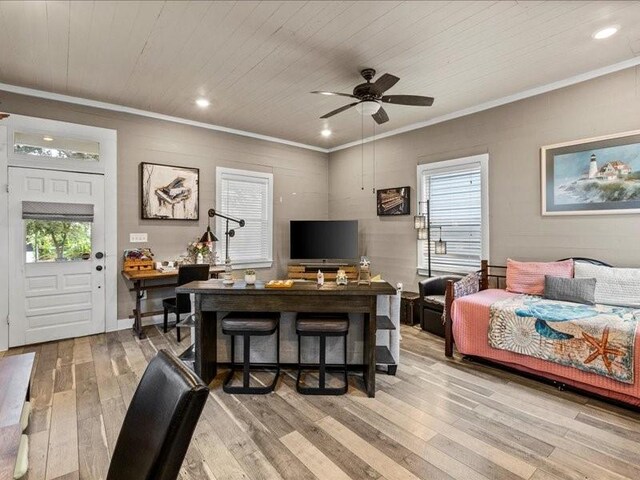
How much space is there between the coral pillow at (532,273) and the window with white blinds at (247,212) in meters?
3.68

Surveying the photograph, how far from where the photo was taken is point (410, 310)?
463 cm

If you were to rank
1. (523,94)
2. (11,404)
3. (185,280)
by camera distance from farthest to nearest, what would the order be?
(185,280)
(523,94)
(11,404)

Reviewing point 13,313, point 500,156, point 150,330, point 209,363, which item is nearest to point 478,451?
point 209,363

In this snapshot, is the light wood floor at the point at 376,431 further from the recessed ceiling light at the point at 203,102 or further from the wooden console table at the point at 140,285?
the recessed ceiling light at the point at 203,102

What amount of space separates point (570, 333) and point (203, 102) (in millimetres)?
4588

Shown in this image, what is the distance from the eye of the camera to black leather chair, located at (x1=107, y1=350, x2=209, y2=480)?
81 centimetres

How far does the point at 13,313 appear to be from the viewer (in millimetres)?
3713

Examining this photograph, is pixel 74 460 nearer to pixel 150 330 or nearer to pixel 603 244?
pixel 150 330

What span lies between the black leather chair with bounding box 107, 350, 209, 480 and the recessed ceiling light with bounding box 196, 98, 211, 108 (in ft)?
12.5

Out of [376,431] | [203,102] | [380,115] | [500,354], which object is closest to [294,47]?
[380,115]

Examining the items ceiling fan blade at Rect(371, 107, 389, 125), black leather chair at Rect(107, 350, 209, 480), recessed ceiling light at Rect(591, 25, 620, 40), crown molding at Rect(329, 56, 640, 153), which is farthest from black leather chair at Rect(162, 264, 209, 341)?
recessed ceiling light at Rect(591, 25, 620, 40)

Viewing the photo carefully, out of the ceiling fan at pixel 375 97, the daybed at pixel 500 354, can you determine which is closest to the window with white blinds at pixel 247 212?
the ceiling fan at pixel 375 97

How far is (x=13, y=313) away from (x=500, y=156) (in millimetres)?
6051

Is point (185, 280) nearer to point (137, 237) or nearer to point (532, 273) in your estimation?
point (137, 237)
